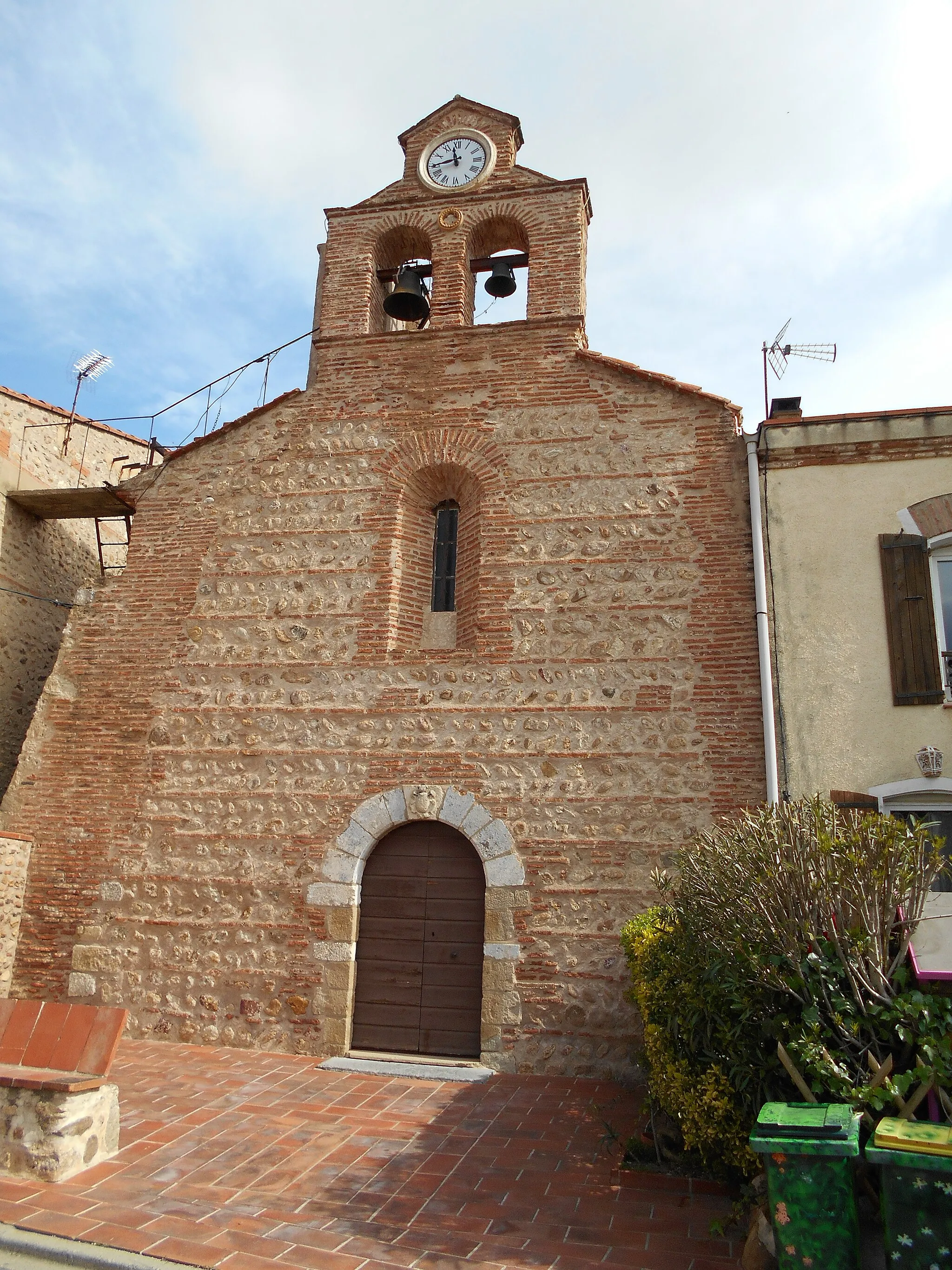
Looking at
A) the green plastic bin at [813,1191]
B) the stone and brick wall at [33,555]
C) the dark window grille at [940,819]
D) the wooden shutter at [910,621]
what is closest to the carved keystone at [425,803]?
the dark window grille at [940,819]

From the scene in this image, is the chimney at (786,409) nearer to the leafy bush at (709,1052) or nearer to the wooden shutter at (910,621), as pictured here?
the wooden shutter at (910,621)

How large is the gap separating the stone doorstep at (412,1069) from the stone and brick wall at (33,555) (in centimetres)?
540

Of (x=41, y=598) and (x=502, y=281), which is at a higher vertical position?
(x=502, y=281)

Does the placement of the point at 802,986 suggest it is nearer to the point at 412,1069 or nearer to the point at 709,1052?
the point at 709,1052

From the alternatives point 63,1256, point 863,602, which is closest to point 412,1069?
point 63,1256

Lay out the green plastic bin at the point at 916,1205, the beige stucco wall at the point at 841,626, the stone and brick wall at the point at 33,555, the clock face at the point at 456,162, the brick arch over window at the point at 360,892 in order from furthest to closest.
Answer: the stone and brick wall at the point at 33,555 → the clock face at the point at 456,162 → the brick arch over window at the point at 360,892 → the beige stucco wall at the point at 841,626 → the green plastic bin at the point at 916,1205

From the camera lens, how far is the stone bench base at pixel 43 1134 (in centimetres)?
515

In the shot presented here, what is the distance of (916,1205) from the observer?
3602 mm

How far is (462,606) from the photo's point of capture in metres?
9.24

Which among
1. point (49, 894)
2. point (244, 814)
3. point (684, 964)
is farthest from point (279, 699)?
point (684, 964)

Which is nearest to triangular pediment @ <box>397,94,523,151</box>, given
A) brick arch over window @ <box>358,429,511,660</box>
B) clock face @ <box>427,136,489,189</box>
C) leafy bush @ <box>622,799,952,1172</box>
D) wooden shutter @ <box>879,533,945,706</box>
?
clock face @ <box>427,136,489,189</box>

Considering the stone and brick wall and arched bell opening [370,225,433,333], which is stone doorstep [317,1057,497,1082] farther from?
arched bell opening [370,225,433,333]

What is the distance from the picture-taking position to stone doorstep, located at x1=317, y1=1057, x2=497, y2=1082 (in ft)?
24.4

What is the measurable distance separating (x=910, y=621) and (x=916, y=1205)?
17.1 ft
